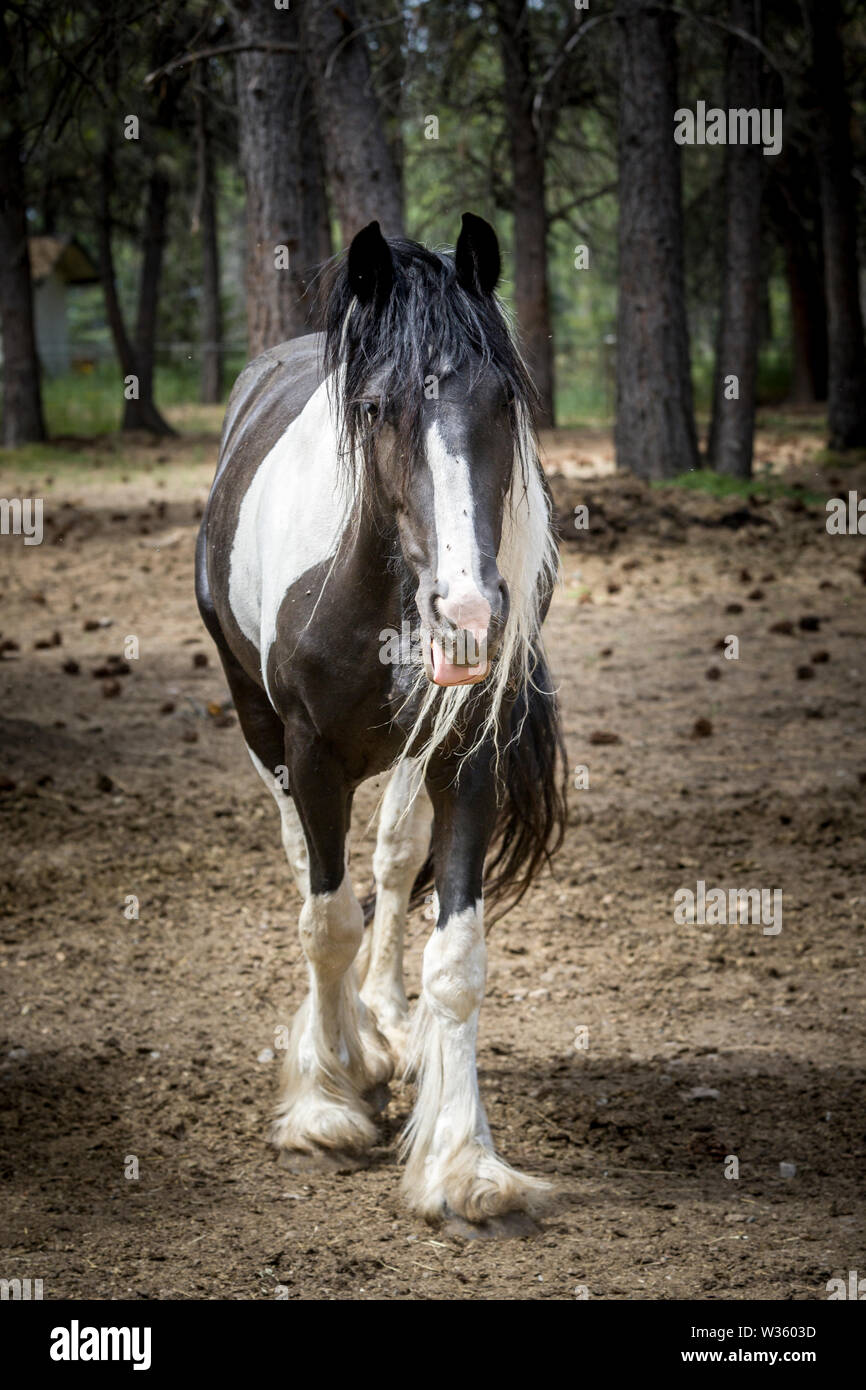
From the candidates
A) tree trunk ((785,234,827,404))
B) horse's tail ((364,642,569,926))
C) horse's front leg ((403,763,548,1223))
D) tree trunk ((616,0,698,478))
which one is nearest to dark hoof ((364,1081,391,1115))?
horse's front leg ((403,763,548,1223))

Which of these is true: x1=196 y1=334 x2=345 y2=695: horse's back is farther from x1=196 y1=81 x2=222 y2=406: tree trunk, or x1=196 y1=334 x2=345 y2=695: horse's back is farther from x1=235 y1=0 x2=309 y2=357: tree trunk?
x1=196 y1=81 x2=222 y2=406: tree trunk

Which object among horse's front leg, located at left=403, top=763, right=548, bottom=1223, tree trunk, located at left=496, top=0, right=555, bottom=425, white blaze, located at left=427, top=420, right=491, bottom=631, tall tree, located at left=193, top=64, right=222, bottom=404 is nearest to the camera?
white blaze, located at left=427, top=420, right=491, bottom=631

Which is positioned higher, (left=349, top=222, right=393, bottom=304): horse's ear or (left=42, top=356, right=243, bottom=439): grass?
(left=42, top=356, right=243, bottom=439): grass

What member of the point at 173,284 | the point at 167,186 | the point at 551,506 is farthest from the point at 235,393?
the point at 173,284

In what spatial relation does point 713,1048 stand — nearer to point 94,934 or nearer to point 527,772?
point 527,772

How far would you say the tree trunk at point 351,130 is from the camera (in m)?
9.52

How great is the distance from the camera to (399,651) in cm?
358

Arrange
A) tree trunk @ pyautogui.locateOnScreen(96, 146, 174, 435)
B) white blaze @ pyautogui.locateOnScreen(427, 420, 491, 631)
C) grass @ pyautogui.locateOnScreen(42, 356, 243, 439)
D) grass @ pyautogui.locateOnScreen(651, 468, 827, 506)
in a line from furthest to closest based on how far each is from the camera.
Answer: grass @ pyautogui.locateOnScreen(42, 356, 243, 439) < tree trunk @ pyautogui.locateOnScreen(96, 146, 174, 435) < grass @ pyautogui.locateOnScreen(651, 468, 827, 506) < white blaze @ pyautogui.locateOnScreen(427, 420, 491, 631)

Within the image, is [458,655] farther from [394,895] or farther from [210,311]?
[210,311]

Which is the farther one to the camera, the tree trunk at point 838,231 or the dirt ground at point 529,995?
the tree trunk at point 838,231

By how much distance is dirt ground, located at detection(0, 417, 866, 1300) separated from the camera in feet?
11.3

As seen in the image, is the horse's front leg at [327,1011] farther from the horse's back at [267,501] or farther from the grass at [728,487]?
the grass at [728,487]

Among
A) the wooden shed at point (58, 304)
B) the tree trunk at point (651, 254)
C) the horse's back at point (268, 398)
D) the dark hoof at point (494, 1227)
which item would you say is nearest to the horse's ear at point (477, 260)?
the horse's back at point (268, 398)

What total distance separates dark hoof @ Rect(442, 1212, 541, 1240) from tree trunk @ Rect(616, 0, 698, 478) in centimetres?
1167
